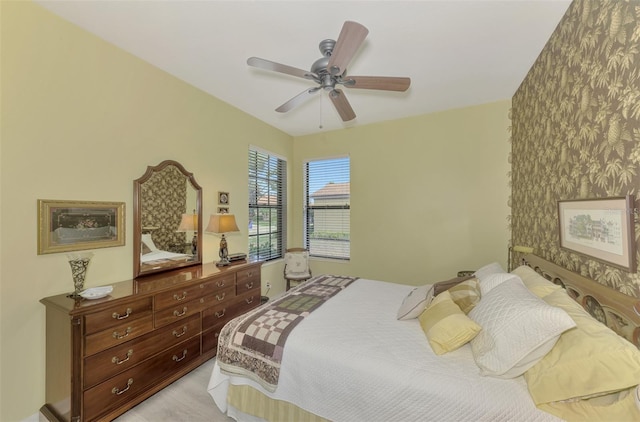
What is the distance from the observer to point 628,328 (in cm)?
121

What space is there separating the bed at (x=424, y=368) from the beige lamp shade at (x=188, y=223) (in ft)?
→ 4.42

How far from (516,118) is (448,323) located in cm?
274

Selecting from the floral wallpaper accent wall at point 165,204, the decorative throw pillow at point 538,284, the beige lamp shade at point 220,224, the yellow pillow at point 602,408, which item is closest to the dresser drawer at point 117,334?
the floral wallpaper accent wall at point 165,204

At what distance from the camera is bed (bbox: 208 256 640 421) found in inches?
42.3

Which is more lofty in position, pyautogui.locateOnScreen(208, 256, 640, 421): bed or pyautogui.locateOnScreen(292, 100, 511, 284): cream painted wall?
pyautogui.locateOnScreen(292, 100, 511, 284): cream painted wall

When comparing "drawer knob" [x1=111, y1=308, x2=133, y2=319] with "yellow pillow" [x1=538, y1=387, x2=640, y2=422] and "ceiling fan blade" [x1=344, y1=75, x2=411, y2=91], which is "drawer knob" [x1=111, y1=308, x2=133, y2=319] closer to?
"ceiling fan blade" [x1=344, y1=75, x2=411, y2=91]

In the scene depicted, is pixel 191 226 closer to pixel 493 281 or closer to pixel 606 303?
pixel 493 281

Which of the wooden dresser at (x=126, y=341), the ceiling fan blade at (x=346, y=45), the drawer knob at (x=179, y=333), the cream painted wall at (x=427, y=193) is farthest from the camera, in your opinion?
the cream painted wall at (x=427, y=193)

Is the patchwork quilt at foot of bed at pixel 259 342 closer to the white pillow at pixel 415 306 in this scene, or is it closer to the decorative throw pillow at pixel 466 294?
the white pillow at pixel 415 306

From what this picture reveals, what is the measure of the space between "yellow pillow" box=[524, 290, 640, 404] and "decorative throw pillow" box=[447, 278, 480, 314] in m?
0.58

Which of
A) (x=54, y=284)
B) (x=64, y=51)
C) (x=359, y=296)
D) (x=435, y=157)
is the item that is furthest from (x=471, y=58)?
(x=54, y=284)

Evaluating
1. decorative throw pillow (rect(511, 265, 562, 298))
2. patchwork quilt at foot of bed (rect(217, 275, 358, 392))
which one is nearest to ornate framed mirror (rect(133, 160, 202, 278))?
patchwork quilt at foot of bed (rect(217, 275, 358, 392))

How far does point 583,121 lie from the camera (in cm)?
160

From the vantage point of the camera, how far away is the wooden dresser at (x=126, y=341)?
1.61 metres
